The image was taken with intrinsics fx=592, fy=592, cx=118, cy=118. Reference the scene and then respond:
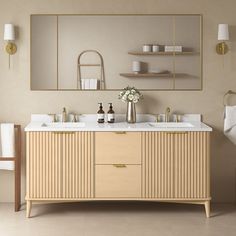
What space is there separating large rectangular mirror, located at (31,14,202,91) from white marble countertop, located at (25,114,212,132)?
0.95 ft

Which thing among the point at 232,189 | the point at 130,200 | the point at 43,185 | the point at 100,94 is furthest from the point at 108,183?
the point at 232,189

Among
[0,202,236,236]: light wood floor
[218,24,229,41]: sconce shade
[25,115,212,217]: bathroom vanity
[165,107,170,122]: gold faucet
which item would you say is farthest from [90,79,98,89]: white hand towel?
[218,24,229,41]: sconce shade

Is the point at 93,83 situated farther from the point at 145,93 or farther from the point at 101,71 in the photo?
the point at 145,93

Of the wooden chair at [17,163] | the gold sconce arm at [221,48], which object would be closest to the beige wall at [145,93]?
the gold sconce arm at [221,48]

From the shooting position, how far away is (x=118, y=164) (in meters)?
4.92

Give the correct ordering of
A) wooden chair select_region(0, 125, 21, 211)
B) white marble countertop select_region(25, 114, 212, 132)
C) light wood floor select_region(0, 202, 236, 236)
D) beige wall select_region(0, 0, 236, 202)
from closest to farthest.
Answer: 1. light wood floor select_region(0, 202, 236, 236)
2. white marble countertop select_region(25, 114, 212, 132)
3. wooden chair select_region(0, 125, 21, 211)
4. beige wall select_region(0, 0, 236, 202)

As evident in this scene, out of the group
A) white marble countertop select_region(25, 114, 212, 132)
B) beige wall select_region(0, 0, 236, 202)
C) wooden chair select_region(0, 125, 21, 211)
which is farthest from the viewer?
beige wall select_region(0, 0, 236, 202)

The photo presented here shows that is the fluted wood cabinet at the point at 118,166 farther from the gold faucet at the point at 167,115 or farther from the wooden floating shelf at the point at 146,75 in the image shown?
the wooden floating shelf at the point at 146,75

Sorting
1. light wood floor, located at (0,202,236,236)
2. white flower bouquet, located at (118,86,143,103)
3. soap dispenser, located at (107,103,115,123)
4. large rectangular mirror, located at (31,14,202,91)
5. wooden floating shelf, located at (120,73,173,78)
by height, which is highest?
large rectangular mirror, located at (31,14,202,91)

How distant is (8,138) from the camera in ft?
17.1

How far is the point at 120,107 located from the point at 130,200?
91 centimetres

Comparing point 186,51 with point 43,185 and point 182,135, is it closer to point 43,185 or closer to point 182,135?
point 182,135

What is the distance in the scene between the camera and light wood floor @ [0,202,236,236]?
4520mm

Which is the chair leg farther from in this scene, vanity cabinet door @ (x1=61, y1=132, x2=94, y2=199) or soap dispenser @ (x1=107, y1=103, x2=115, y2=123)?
soap dispenser @ (x1=107, y1=103, x2=115, y2=123)
